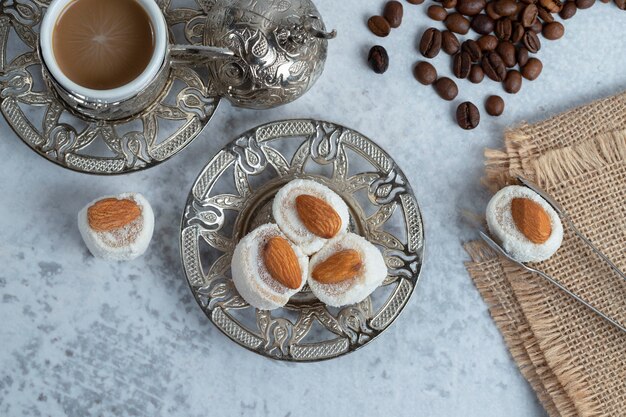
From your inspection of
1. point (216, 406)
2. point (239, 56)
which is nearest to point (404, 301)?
point (216, 406)

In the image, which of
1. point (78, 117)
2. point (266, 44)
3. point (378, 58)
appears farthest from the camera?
point (378, 58)

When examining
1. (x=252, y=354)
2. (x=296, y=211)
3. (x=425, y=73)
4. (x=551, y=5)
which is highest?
(x=551, y=5)

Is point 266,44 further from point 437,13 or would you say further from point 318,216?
point 437,13

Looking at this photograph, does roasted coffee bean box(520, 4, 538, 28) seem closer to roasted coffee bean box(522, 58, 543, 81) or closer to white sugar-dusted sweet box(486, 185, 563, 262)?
roasted coffee bean box(522, 58, 543, 81)

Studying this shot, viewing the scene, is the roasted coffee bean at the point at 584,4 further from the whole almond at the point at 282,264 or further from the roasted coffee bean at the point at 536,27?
the whole almond at the point at 282,264

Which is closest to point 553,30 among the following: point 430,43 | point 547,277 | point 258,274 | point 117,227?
point 430,43

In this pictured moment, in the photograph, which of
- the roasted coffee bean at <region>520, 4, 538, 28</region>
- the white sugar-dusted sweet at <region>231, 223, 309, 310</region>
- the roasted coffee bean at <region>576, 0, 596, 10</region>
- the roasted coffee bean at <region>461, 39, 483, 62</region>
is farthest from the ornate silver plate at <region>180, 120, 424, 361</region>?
the roasted coffee bean at <region>576, 0, 596, 10</region>

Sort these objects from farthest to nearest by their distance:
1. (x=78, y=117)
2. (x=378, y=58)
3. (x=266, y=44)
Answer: (x=378, y=58), (x=78, y=117), (x=266, y=44)
